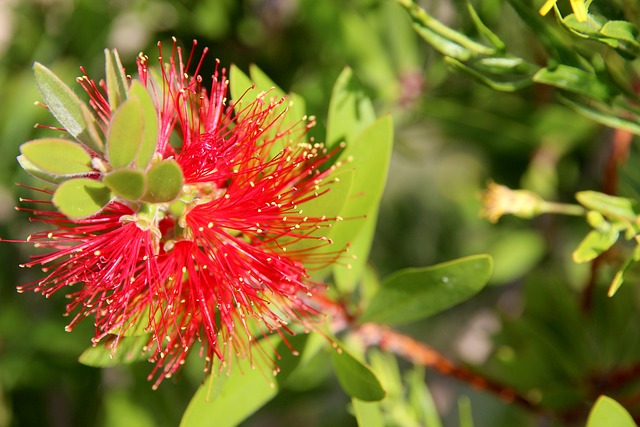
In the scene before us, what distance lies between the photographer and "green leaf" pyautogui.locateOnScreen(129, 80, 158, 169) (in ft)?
2.14

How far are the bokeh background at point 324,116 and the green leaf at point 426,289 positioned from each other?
378 mm

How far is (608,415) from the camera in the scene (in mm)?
789

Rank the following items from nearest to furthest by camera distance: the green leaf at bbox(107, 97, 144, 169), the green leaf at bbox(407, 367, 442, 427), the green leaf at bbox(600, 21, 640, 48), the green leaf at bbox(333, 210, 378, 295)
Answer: the green leaf at bbox(107, 97, 144, 169) < the green leaf at bbox(600, 21, 640, 48) < the green leaf at bbox(333, 210, 378, 295) < the green leaf at bbox(407, 367, 442, 427)

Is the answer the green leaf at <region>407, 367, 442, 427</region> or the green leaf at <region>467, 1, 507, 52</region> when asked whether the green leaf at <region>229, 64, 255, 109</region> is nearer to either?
the green leaf at <region>467, 1, 507, 52</region>

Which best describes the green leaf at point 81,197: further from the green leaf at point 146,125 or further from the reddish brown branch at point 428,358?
the reddish brown branch at point 428,358

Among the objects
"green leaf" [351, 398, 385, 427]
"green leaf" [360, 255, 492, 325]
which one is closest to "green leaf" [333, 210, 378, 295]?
"green leaf" [360, 255, 492, 325]

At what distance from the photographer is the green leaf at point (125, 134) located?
634 mm

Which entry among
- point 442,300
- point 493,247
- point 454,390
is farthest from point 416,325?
point 442,300

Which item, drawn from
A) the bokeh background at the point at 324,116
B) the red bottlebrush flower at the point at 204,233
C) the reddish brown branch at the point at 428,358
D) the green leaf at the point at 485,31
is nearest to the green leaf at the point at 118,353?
the red bottlebrush flower at the point at 204,233

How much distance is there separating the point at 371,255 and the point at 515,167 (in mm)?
455

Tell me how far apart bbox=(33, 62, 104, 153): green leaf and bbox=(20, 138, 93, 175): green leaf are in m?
0.03

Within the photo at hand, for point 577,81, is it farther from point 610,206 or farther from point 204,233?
point 204,233

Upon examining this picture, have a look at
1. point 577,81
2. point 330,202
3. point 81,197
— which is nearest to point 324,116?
point 330,202

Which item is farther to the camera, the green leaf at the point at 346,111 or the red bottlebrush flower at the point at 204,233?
the green leaf at the point at 346,111
